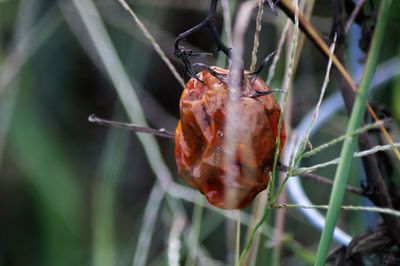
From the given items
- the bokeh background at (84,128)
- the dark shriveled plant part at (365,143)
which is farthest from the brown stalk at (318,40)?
the bokeh background at (84,128)

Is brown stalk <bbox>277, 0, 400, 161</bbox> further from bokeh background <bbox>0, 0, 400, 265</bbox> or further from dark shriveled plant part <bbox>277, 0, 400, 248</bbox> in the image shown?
bokeh background <bbox>0, 0, 400, 265</bbox>

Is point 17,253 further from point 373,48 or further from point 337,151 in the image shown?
point 373,48

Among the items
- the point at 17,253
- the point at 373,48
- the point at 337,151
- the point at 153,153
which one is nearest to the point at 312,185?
the point at 337,151

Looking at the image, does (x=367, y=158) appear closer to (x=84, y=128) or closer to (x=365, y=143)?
(x=365, y=143)

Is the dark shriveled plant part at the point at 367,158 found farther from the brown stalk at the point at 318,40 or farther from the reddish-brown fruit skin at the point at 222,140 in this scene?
the reddish-brown fruit skin at the point at 222,140

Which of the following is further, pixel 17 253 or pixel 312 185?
pixel 17 253

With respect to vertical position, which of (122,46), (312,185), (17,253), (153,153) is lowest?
(17,253)

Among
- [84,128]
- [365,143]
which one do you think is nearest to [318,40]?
[365,143]
